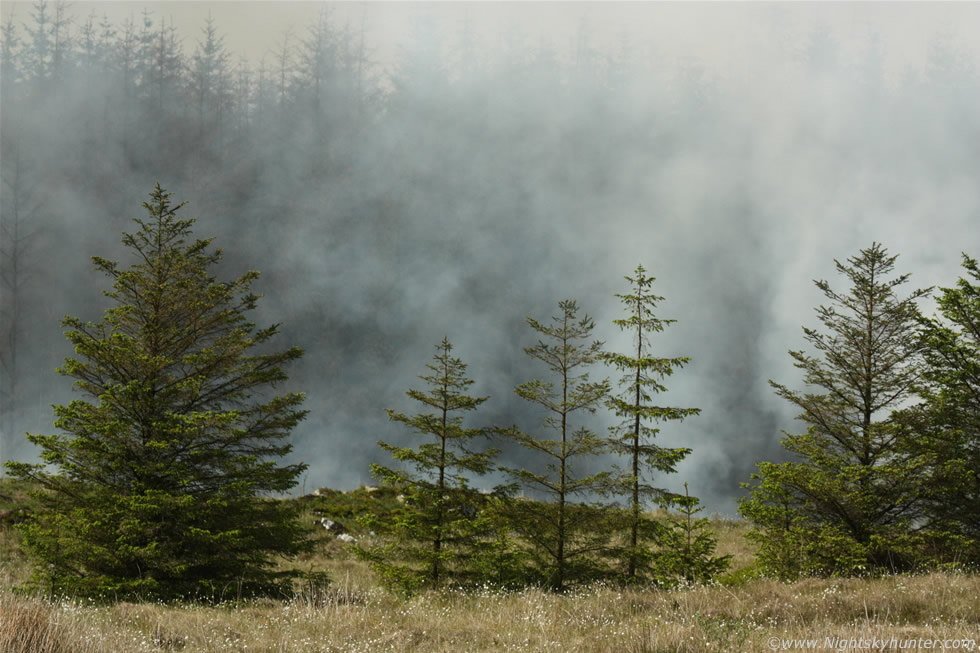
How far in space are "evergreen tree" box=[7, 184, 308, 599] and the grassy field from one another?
1522 mm

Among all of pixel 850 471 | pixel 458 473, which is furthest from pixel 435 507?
pixel 850 471

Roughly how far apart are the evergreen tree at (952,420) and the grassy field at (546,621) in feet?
7.06

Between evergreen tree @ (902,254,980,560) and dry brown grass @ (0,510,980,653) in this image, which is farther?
evergreen tree @ (902,254,980,560)

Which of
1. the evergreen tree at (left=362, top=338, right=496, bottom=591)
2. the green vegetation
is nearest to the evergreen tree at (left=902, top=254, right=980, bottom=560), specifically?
the green vegetation

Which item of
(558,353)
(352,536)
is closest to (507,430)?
(558,353)

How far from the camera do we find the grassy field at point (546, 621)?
6.82 meters

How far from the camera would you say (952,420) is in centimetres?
1376

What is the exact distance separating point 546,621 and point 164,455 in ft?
29.2

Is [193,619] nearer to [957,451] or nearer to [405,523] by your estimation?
[405,523]

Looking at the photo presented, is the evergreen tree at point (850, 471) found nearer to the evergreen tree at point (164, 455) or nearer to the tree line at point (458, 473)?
the tree line at point (458, 473)

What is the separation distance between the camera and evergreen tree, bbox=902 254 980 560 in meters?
13.1

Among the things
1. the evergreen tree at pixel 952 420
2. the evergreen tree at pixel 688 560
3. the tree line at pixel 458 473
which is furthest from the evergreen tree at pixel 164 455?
the evergreen tree at pixel 952 420

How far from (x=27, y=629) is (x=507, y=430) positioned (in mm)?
9194

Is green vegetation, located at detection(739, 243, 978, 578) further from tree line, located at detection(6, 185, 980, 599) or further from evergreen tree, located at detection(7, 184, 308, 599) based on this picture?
evergreen tree, located at detection(7, 184, 308, 599)
